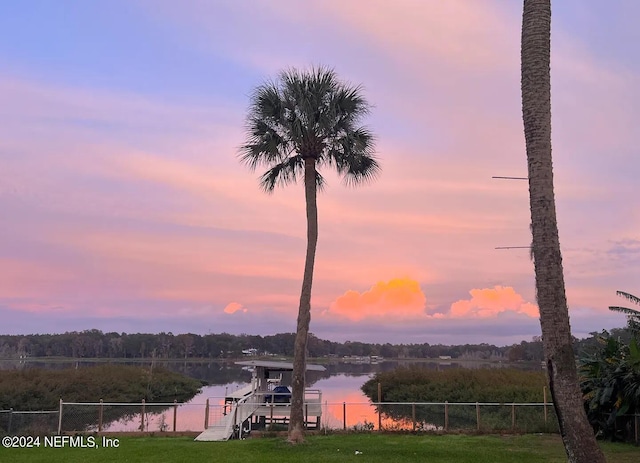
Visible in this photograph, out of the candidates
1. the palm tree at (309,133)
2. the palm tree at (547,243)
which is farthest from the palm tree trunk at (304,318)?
the palm tree at (547,243)

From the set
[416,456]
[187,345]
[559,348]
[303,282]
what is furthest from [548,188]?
[187,345]

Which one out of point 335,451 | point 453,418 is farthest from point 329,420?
point 335,451

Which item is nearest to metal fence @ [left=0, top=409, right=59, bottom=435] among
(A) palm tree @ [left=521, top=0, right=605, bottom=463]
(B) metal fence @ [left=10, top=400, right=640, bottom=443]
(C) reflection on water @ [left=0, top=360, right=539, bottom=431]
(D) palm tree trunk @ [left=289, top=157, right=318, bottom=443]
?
(B) metal fence @ [left=10, top=400, right=640, bottom=443]

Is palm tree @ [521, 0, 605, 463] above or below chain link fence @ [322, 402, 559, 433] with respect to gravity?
above

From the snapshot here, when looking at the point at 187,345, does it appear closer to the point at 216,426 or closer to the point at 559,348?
the point at 216,426

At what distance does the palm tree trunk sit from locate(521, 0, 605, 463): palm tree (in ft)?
34.6

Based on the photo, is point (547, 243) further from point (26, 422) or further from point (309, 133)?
point (26, 422)

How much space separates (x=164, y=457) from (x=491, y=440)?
10.5 m

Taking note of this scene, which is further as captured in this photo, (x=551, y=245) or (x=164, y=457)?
(x=164, y=457)

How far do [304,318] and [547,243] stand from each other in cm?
1079

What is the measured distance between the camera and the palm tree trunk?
18094 mm

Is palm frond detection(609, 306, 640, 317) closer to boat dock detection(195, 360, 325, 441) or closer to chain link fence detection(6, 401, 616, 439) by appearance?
chain link fence detection(6, 401, 616, 439)

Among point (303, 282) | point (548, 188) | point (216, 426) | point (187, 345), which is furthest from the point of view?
point (187, 345)

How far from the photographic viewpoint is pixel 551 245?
9070mm
